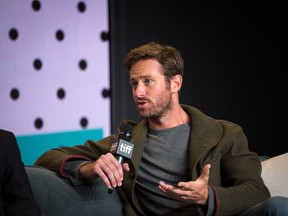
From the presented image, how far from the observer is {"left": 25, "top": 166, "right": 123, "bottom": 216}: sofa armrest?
1.91 metres

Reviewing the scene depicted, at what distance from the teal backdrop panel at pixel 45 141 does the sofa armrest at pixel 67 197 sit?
1.01 metres

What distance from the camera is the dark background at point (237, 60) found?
3.57 meters

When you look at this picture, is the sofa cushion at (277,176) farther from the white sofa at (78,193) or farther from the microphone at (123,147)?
the microphone at (123,147)

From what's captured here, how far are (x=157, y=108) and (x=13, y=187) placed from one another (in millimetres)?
747

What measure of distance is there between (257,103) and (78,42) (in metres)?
1.39

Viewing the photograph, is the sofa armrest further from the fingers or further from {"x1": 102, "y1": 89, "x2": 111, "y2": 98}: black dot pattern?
{"x1": 102, "y1": 89, "x2": 111, "y2": 98}: black dot pattern

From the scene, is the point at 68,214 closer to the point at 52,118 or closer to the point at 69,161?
the point at 69,161

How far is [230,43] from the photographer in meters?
3.68

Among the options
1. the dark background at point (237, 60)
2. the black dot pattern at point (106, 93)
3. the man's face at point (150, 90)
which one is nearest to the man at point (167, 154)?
the man's face at point (150, 90)

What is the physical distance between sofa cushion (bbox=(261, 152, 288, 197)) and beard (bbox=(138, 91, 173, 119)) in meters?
0.49

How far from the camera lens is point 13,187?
1.57m

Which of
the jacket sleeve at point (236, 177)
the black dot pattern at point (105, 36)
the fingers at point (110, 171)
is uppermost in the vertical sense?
the black dot pattern at point (105, 36)

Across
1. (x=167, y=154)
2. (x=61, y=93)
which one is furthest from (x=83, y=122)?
(x=167, y=154)

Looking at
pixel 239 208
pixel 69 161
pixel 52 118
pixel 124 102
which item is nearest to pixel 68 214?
pixel 69 161
